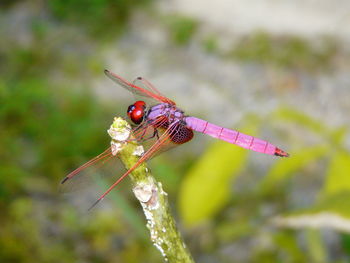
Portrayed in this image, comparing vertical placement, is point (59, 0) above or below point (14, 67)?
above

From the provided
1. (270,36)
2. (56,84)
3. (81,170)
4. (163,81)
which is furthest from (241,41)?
(81,170)

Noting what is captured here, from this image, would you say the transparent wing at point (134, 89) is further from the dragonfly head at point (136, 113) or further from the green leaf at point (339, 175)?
the green leaf at point (339, 175)

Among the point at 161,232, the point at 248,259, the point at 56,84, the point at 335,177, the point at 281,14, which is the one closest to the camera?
the point at 161,232

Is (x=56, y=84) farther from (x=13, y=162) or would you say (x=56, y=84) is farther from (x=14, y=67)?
(x=13, y=162)

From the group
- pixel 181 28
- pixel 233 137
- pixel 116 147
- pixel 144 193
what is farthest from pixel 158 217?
pixel 181 28

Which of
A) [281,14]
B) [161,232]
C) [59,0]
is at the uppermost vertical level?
[281,14]

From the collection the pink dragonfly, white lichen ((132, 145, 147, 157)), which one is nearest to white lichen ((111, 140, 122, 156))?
white lichen ((132, 145, 147, 157))
